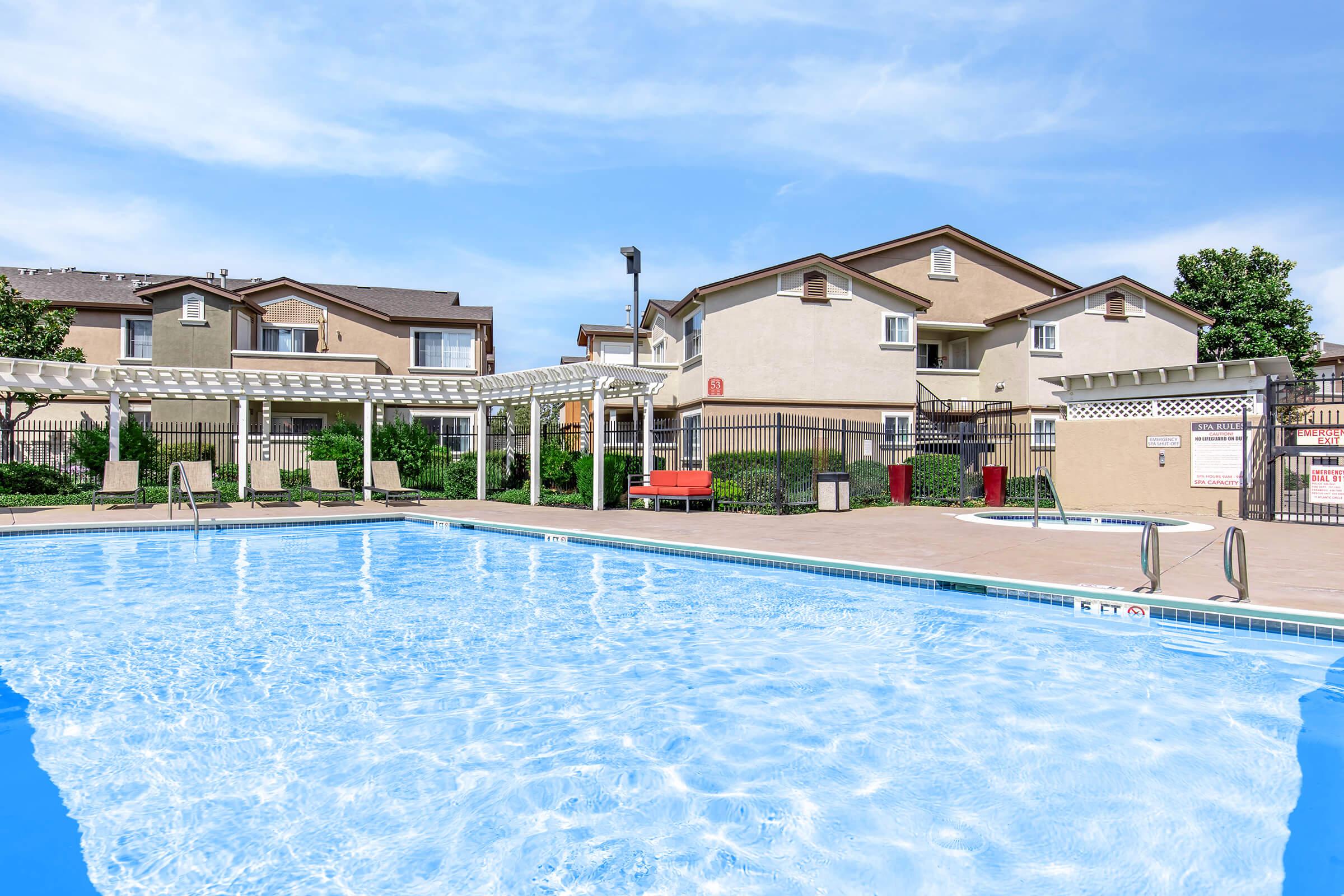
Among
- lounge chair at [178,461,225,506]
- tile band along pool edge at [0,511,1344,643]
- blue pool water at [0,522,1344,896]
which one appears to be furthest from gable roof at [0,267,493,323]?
blue pool water at [0,522,1344,896]

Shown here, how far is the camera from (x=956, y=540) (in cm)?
1044

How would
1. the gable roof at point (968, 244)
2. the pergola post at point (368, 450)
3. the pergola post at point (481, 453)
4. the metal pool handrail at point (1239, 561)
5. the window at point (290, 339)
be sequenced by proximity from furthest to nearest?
1. the window at point (290, 339)
2. the gable roof at point (968, 244)
3. the pergola post at point (481, 453)
4. the pergola post at point (368, 450)
5. the metal pool handrail at point (1239, 561)

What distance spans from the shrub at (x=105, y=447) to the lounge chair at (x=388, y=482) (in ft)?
18.2

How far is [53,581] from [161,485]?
1106 centimetres

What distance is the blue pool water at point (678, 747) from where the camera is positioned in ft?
10.2

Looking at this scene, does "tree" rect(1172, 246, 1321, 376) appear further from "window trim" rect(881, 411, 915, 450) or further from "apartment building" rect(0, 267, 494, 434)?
"apartment building" rect(0, 267, 494, 434)

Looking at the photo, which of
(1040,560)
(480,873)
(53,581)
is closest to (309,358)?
(53,581)

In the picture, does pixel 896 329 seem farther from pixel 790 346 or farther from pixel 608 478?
pixel 608 478

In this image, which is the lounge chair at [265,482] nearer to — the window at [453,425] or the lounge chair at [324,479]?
the lounge chair at [324,479]

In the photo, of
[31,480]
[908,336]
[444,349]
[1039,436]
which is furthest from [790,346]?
[31,480]

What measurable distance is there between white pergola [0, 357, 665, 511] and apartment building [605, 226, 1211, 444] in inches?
215

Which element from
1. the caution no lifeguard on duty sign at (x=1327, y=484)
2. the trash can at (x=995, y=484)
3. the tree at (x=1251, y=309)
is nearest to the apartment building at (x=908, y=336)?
the trash can at (x=995, y=484)

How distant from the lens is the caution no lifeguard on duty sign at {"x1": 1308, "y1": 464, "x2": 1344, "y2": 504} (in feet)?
42.2

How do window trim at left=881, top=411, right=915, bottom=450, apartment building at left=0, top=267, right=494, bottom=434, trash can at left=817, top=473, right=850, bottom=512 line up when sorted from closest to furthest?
1. trash can at left=817, top=473, right=850, bottom=512
2. window trim at left=881, top=411, right=915, bottom=450
3. apartment building at left=0, top=267, right=494, bottom=434
